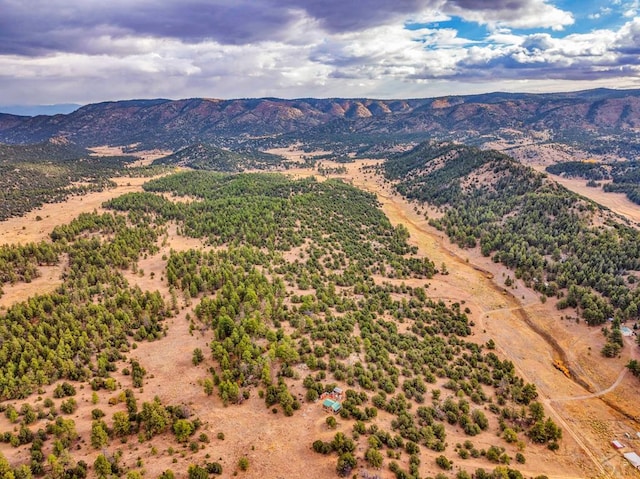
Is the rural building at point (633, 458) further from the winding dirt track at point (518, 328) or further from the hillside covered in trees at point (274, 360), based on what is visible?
the hillside covered in trees at point (274, 360)

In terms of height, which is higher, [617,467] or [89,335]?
[89,335]

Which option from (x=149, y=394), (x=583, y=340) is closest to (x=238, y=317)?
(x=149, y=394)

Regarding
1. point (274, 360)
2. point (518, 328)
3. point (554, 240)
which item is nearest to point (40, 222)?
point (274, 360)

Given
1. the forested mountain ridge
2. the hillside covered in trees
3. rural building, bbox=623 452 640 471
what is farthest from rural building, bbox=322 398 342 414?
the forested mountain ridge

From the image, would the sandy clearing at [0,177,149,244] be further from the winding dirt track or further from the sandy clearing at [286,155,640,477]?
the sandy clearing at [286,155,640,477]

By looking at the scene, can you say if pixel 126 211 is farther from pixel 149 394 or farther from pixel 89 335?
pixel 149 394

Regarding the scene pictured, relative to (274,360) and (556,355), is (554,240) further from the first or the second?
(274,360)
